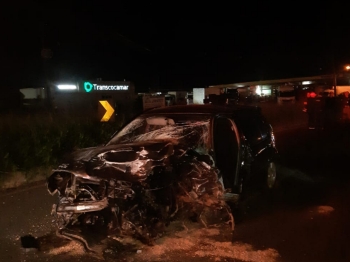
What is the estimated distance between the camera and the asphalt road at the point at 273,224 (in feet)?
16.6

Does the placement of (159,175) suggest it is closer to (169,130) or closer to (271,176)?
(169,130)

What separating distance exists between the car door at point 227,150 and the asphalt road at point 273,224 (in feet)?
1.88

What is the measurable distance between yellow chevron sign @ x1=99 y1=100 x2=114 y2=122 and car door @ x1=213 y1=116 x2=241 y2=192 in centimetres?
469

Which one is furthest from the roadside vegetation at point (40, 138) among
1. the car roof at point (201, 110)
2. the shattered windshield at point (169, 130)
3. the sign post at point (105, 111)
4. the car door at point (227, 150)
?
the car door at point (227, 150)

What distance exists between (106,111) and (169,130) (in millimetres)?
4612

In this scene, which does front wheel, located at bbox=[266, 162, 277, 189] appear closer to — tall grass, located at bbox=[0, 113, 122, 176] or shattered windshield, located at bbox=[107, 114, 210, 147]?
shattered windshield, located at bbox=[107, 114, 210, 147]

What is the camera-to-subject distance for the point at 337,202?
289 inches

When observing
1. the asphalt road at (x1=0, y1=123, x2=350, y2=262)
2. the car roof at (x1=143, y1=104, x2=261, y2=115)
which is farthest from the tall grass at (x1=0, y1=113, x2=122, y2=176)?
the car roof at (x1=143, y1=104, x2=261, y2=115)

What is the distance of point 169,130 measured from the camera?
21.8ft

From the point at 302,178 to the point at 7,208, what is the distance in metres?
5.88

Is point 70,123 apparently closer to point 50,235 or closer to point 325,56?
point 50,235

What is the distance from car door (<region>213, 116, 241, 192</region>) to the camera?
6477 millimetres

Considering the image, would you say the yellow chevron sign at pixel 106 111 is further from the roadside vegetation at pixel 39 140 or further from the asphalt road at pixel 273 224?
the asphalt road at pixel 273 224

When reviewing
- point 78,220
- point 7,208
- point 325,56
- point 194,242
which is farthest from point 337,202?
point 325,56
